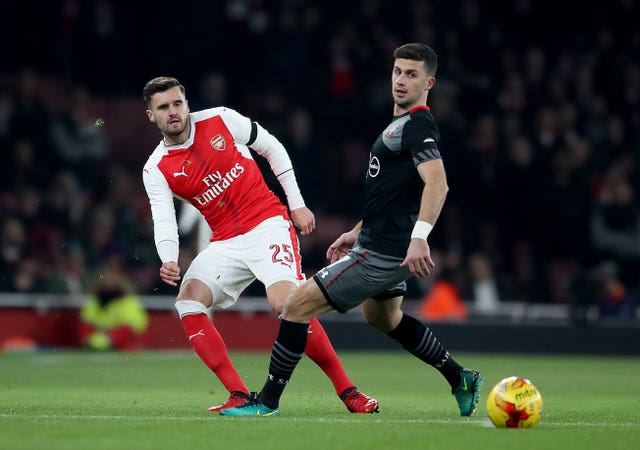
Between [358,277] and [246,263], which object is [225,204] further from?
[358,277]

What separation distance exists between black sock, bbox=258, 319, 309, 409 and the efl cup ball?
1.19 metres

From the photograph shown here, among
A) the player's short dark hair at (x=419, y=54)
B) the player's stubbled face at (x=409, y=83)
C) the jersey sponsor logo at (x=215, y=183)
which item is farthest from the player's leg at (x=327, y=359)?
the player's short dark hair at (x=419, y=54)

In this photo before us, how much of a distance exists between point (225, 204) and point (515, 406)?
2351 mm

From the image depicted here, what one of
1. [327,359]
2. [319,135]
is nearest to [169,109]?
[327,359]

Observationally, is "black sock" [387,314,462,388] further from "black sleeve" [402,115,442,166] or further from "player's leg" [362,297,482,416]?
"black sleeve" [402,115,442,166]

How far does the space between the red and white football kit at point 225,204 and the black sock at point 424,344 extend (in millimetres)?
729

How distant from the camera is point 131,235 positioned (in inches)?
655

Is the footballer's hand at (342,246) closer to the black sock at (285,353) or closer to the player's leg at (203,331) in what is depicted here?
the black sock at (285,353)

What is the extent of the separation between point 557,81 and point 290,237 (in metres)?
12.4

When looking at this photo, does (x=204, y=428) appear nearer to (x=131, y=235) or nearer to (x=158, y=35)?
(x=131, y=235)

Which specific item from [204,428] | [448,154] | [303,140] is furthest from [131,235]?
[204,428]

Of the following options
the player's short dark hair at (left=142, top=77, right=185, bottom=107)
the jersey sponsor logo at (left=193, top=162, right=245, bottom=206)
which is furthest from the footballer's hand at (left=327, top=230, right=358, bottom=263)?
the player's short dark hair at (left=142, top=77, right=185, bottom=107)

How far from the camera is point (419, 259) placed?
276 inches

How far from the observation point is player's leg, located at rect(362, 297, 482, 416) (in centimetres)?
783
